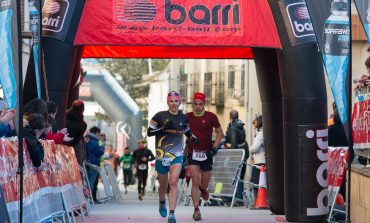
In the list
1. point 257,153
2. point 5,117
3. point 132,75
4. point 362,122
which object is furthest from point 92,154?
point 132,75

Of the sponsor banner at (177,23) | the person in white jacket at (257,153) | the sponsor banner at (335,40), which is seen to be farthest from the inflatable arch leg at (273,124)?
the sponsor banner at (335,40)

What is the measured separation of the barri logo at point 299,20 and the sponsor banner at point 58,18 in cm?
317

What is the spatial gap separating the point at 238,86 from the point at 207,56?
59.8 feet

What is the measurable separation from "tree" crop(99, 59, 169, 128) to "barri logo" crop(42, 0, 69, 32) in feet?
224

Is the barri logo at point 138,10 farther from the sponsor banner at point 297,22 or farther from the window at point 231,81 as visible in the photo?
the window at point 231,81

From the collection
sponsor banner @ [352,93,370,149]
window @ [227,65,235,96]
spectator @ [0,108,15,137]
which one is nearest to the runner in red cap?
sponsor banner @ [352,93,370,149]

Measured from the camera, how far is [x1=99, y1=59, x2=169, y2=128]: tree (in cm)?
8854

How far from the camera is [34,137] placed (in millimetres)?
11883

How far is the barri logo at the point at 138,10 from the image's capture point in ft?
57.6

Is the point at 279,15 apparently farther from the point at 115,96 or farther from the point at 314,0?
the point at 115,96

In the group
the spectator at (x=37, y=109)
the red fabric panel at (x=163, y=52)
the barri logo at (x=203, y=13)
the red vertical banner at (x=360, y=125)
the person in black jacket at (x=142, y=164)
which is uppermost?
the barri logo at (x=203, y=13)

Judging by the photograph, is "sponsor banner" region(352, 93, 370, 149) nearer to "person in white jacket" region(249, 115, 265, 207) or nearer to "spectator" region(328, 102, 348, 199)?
"spectator" region(328, 102, 348, 199)

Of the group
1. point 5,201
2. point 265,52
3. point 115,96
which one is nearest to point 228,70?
point 115,96

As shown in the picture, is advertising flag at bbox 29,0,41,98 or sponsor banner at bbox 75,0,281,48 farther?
sponsor banner at bbox 75,0,281,48
